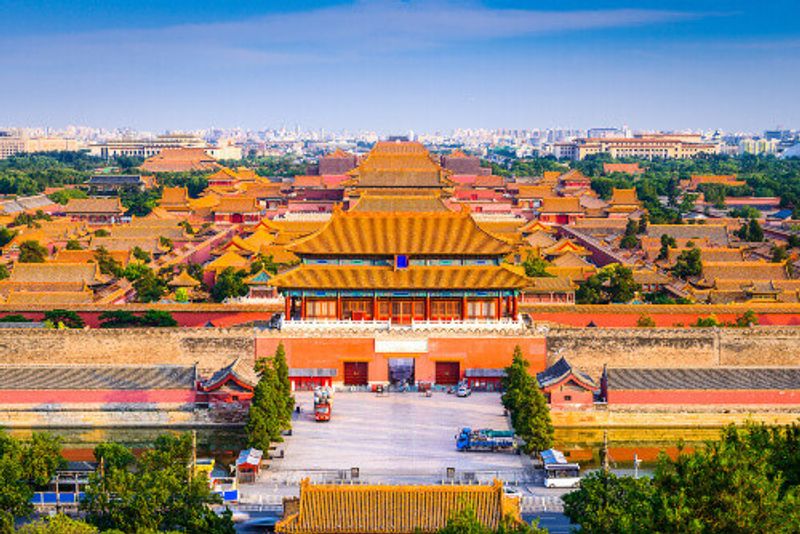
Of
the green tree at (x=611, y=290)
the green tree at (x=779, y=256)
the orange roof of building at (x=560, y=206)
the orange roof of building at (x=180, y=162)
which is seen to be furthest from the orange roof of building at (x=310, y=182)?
the orange roof of building at (x=180, y=162)

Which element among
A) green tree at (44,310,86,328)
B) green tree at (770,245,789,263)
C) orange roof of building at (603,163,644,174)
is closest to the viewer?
green tree at (44,310,86,328)

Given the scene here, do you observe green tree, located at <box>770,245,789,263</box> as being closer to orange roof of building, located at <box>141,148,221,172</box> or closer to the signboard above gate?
the signboard above gate

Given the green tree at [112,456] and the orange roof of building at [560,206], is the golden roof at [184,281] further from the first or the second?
the orange roof of building at [560,206]

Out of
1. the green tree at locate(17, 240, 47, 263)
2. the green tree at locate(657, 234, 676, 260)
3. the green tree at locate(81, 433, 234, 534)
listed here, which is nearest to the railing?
the green tree at locate(81, 433, 234, 534)

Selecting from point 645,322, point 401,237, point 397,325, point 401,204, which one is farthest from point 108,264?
point 645,322

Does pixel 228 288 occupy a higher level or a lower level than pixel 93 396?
higher

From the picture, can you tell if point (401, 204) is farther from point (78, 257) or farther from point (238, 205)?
point (238, 205)
